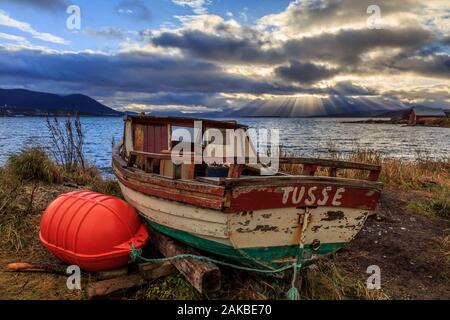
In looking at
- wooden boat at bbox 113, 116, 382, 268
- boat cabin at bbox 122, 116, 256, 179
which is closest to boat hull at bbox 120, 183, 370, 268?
wooden boat at bbox 113, 116, 382, 268

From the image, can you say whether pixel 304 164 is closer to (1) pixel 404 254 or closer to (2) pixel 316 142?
(1) pixel 404 254

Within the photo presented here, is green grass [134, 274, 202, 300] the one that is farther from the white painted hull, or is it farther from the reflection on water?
the reflection on water

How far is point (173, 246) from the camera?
4.93 meters

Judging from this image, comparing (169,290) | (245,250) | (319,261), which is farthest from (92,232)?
(319,261)

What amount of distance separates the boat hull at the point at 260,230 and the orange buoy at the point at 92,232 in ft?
1.69

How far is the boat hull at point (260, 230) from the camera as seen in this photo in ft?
13.3

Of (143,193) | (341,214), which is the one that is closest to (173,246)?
(143,193)

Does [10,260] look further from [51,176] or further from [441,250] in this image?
[441,250]

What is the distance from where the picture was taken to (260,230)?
412cm

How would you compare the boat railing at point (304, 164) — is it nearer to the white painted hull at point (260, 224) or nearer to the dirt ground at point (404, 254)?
the white painted hull at point (260, 224)

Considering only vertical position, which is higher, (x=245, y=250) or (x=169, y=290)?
(x=245, y=250)

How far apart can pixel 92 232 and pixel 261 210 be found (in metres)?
2.21
